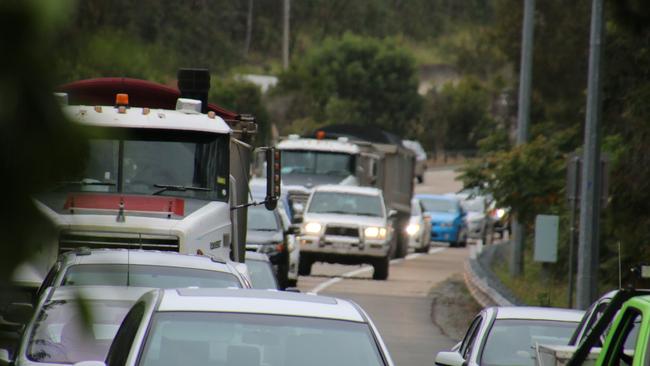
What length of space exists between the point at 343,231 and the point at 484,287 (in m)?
6.58

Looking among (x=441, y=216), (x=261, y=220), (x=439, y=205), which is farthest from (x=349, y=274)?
(x=439, y=205)

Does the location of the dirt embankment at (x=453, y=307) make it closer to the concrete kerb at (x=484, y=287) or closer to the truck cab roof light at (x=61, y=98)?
the concrete kerb at (x=484, y=287)

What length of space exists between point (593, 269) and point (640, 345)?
15481 millimetres

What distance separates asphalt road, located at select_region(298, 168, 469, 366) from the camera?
20.3 metres

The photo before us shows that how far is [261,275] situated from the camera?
1761 centimetres

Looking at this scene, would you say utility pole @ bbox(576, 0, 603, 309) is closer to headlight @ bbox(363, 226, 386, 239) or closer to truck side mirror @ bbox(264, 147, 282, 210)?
truck side mirror @ bbox(264, 147, 282, 210)

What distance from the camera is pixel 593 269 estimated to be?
20.8m

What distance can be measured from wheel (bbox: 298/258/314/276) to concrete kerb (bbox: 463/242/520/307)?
3527 mm

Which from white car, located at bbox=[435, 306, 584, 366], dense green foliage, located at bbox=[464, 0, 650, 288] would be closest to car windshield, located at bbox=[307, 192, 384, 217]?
dense green foliage, located at bbox=[464, 0, 650, 288]

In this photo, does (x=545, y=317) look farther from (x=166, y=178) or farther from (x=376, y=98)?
(x=376, y=98)

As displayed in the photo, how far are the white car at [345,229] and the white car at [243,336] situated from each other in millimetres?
24713

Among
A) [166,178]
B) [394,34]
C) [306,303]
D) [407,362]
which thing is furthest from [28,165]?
[394,34]

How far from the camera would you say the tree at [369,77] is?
92.0 metres

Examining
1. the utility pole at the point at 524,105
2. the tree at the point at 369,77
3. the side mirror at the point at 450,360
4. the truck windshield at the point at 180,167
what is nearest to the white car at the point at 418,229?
the utility pole at the point at 524,105
